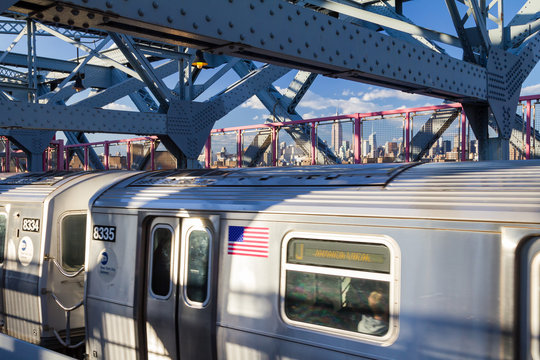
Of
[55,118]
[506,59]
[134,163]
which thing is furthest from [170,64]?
[506,59]

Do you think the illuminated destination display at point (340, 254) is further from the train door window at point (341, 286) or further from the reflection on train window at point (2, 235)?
the reflection on train window at point (2, 235)

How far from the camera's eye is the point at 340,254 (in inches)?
178

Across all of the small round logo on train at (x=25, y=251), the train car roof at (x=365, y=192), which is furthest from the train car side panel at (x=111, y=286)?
the small round logo on train at (x=25, y=251)

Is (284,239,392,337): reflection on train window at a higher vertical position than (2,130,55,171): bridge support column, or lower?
lower

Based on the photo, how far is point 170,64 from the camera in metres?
24.7

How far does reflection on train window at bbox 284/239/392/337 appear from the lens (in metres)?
4.30

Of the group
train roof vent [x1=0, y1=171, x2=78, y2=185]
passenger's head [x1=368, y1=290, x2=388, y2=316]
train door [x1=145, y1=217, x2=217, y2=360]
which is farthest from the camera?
train roof vent [x1=0, y1=171, x2=78, y2=185]

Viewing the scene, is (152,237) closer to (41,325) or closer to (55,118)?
(41,325)

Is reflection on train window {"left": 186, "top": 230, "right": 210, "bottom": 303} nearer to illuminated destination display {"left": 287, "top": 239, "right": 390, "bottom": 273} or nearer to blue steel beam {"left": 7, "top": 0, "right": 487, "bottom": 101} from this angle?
illuminated destination display {"left": 287, "top": 239, "right": 390, "bottom": 273}

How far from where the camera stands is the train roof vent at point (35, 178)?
8.91 metres

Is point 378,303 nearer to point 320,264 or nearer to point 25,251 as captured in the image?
point 320,264

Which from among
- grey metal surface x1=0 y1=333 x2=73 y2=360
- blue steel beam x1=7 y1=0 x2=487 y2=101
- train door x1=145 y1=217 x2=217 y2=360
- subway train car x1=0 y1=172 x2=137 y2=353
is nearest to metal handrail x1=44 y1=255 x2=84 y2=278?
subway train car x1=0 y1=172 x2=137 y2=353

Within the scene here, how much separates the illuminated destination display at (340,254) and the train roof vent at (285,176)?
0.72 meters

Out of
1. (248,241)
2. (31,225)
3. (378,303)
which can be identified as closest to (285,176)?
(248,241)
